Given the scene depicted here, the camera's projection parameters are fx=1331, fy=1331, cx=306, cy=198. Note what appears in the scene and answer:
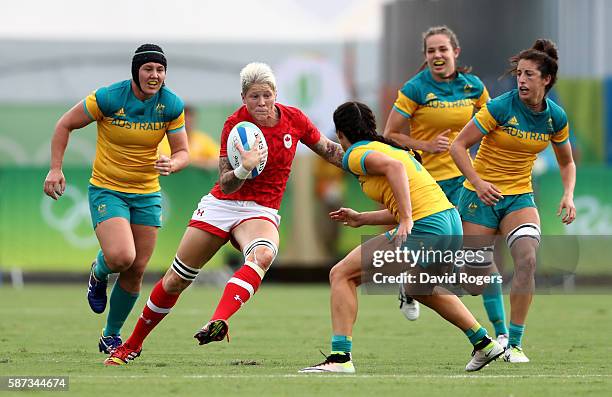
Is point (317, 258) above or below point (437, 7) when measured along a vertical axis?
below

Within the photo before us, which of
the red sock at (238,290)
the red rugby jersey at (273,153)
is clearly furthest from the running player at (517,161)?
the red sock at (238,290)

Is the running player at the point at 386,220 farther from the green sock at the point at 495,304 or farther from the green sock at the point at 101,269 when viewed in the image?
the green sock at the point at 101,269

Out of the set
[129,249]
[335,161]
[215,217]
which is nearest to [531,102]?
[335,161]

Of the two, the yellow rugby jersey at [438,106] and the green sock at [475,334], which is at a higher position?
the yellow rugby jersey at [438,106]

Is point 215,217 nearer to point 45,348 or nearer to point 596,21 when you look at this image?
point 45,348

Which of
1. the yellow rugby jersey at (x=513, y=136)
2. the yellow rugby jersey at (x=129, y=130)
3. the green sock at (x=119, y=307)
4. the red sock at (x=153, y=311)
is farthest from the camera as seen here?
the green sock at (x=119, y=307)

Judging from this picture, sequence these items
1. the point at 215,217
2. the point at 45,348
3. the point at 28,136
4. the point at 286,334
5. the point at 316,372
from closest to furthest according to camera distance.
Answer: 1. the point at 316,372
2. the point at 215,217
3. the point at 45,348
4. the point at 286,334
5. the point at 28,136

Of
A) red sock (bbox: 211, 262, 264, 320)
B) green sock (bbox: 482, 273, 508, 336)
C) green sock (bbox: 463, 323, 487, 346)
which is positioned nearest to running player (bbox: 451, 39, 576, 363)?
green sock (bbox: 482, 273, 508, 336)

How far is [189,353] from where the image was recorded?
10188 mm

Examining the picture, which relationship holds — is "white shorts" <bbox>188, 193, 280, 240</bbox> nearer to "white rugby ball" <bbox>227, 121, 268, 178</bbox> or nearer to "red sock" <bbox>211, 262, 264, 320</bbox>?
"white rugby ball" <bbox>227, 121, 268, 178</bbox>

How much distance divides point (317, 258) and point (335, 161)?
33.1 feet

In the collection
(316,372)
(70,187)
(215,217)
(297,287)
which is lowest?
(297,287)

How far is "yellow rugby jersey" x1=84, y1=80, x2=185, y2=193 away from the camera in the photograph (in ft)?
32.0

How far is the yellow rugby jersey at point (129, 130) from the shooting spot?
9.74 meters
